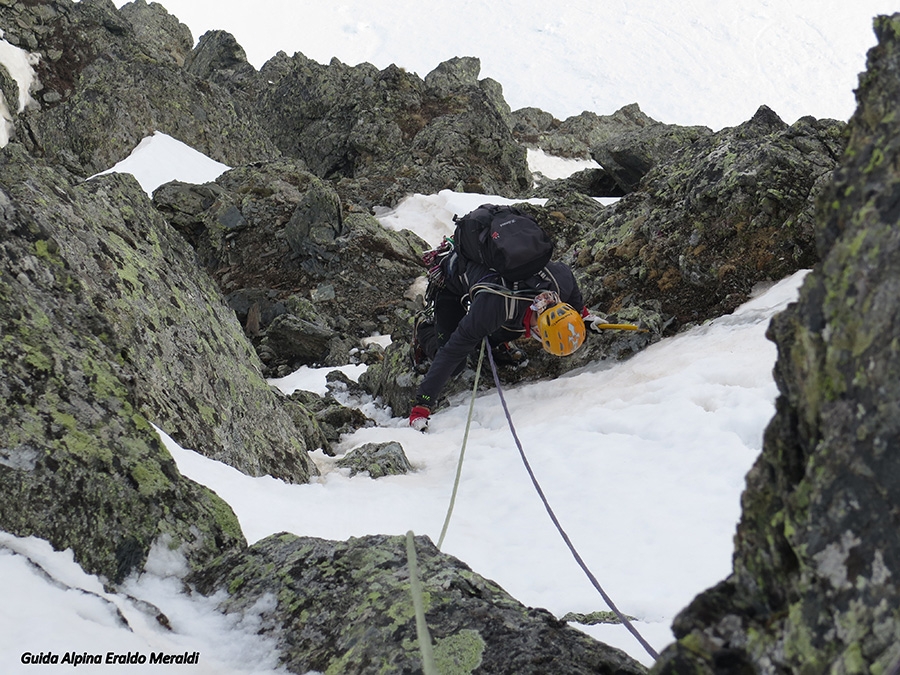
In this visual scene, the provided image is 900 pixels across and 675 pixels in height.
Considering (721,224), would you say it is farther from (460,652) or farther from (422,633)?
(422,633)

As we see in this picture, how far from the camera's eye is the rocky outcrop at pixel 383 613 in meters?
3.03

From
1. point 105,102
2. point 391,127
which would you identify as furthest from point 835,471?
point 391,127

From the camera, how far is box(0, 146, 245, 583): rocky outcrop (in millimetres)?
3717

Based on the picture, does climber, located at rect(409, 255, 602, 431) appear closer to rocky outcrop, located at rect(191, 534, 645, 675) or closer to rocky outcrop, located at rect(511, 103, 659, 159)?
rocky outcrop, located at rect(191, 534, 645, 675)

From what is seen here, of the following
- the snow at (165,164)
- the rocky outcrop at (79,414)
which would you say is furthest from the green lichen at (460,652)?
the snow at (165,164)

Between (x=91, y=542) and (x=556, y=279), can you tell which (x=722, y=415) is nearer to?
(x=556, y=279)

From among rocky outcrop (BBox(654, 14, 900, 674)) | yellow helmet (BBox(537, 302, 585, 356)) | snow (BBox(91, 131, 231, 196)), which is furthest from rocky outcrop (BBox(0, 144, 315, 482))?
snow (BBox(91, 131, 231, 196))

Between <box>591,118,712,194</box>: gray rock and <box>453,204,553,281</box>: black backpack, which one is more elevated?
<box>591,118,712,194</box>: gray rock

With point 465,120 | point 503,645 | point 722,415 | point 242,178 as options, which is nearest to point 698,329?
point 722,415

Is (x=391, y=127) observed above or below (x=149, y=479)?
above

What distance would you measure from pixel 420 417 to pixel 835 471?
7.74 m

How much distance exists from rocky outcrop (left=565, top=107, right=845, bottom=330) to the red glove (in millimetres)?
3021

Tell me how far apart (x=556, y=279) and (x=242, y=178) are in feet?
51.1

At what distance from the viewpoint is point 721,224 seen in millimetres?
9617
